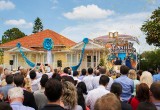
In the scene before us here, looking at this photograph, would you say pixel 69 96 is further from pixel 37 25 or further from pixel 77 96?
pixel 37 25

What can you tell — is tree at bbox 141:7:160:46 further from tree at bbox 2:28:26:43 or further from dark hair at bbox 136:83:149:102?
tree at bbox 2:28:26:43

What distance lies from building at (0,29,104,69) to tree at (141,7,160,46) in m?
7.23

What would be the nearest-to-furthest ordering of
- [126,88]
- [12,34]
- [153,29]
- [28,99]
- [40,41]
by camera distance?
[28,99] < [126,88] < [153,29] < [40,41] < [12,34]

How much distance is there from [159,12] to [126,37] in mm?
10431

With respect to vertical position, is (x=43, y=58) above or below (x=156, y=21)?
below

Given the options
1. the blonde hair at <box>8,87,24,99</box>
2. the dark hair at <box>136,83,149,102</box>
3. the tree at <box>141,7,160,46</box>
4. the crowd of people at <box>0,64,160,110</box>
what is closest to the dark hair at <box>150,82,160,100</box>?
the crowd of people at <box>0,64,160,110</box>

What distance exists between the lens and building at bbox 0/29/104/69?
145 ft

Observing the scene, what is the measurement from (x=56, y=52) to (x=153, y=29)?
16360 millimetres

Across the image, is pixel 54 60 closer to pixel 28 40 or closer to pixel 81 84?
pixel 28 40

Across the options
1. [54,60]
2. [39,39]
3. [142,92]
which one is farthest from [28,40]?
[142,92]

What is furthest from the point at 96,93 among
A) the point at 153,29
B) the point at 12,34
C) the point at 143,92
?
the point at 12,34

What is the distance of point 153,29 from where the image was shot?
3606 cm

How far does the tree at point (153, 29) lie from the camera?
36.0 metres

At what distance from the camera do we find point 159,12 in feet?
127
